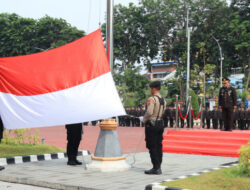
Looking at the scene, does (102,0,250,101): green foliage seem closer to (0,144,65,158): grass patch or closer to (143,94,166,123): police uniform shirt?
(0,144,65,158): grass patch

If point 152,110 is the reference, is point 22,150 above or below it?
below

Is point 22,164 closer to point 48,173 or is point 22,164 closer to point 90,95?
point 48,173

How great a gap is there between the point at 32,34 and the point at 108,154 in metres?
45.6

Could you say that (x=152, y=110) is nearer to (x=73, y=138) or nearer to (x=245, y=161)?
(x=245, y=161)

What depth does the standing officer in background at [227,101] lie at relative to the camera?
13133mm

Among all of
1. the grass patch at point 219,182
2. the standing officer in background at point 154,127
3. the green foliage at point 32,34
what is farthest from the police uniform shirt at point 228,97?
the green foliage at point 32,34

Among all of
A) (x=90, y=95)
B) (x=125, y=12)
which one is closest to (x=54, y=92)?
(x=90, y=95)

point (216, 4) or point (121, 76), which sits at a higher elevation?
point (216, 4)

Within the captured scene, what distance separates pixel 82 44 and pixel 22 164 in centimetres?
299

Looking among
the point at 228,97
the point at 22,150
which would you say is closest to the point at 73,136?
Answer: the point at 22,150

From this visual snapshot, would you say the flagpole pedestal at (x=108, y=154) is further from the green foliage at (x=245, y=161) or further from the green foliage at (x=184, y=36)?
the green foliage at (x=184, y=36)

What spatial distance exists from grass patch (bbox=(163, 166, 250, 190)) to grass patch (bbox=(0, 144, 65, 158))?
5216mm

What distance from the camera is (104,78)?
8602mm

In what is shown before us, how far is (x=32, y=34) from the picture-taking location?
5225 cm
